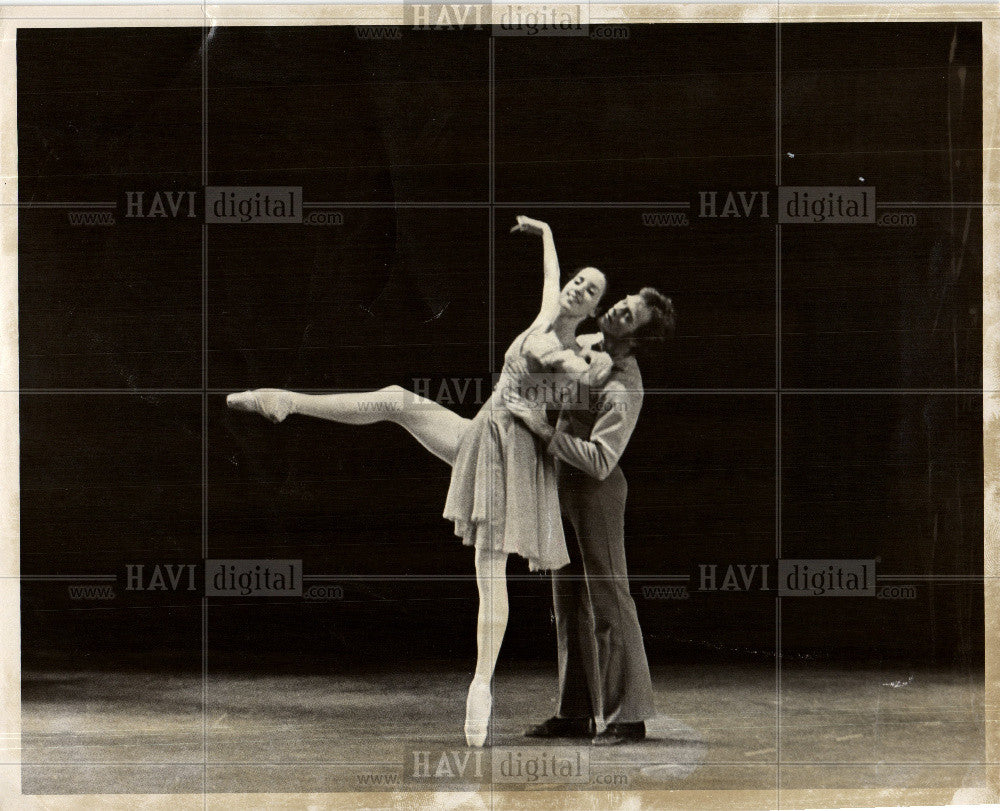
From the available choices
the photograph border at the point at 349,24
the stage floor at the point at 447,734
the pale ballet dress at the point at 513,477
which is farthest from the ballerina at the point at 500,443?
the photograph border at the point at 349,24

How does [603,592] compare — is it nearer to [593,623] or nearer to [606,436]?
[593,623]

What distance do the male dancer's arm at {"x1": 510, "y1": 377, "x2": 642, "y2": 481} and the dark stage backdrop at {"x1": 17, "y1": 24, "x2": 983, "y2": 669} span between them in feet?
0.20

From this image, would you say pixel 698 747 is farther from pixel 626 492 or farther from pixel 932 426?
pixel 932 426

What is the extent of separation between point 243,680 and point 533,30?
2.19 meters

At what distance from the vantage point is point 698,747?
3010 millimetres

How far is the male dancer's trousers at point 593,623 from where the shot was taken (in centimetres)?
299

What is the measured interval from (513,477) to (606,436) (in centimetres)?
A: 31

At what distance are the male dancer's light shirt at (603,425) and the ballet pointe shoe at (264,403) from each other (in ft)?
2.71

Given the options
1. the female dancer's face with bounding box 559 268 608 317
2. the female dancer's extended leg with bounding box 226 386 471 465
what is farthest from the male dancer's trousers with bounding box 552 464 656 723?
the female dancer's face with bounding box 559 268 608 317

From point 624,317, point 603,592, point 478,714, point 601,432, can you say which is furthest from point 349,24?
point 478,714

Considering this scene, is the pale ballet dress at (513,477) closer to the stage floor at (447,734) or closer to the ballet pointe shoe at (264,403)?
the stage floor at (447,734)

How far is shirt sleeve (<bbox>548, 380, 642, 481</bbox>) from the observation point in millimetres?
2969

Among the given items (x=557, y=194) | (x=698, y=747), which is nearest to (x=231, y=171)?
(x=557, y=194)

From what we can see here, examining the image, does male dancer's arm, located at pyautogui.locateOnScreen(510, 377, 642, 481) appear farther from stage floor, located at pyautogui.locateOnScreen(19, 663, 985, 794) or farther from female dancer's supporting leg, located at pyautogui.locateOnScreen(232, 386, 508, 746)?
stage floor, located at pyautogui.locateOnScreen(19, 663, 985, 794)
